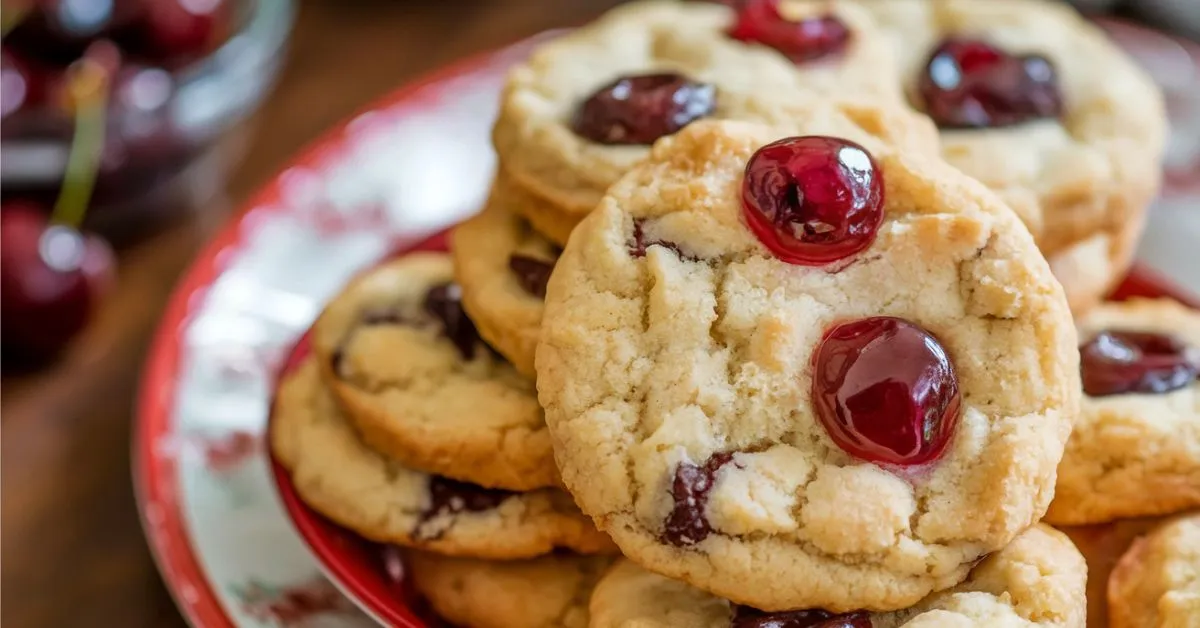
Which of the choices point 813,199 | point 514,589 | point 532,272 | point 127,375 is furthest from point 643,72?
point 127,375

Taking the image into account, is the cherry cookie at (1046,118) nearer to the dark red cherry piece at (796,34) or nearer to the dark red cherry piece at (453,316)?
the dark red cherry piece at (796,34)

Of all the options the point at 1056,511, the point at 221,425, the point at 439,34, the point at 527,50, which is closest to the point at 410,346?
the point at 221,425

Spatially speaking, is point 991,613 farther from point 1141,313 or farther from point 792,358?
point 1141,313

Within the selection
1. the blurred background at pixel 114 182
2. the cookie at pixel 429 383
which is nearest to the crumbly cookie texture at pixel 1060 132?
the cookie at pixel 429 383

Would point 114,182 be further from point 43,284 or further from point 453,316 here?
point 453,316

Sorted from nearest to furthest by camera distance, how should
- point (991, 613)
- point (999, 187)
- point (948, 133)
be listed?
point (991, 613), point (999, 187), point (948, 133)

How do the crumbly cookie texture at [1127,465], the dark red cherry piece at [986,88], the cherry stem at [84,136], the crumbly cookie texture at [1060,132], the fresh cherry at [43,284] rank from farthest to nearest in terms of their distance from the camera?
the cherry stem at [84,136]
the fresh cherry at [43,284]
the dark red cherry piece at [986,88]
the crumbly cookie texture at [1060,132]
the crumbly cookie texture at [1127,465]
